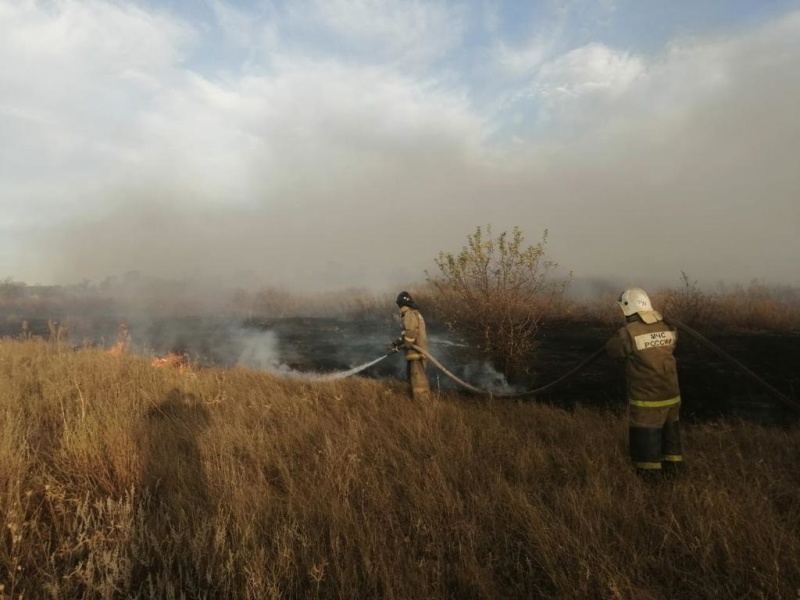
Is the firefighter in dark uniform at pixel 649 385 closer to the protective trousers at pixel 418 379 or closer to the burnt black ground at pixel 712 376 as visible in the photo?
the protective trousers at pixel 418 379

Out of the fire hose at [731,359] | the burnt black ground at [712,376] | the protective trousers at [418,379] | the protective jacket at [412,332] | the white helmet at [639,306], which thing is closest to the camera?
the white helmet at [639,306]

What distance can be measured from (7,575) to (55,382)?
16.6 ft

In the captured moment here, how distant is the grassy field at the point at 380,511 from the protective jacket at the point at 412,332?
1508 mm

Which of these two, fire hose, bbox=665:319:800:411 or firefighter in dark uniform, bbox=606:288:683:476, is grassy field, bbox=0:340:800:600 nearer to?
firefighter in dark uniform, bbox=606:288:683:476

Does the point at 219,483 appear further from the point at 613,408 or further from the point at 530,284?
the point at 530,284

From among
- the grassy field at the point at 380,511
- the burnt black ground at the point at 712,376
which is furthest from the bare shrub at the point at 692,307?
the grassy field at the point at 380,511

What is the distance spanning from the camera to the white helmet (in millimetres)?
3990

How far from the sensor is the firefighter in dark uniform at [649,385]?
3875mm

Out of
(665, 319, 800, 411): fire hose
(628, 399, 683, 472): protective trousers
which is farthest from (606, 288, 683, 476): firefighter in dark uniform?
(665, 319, 800, 411): fire hose

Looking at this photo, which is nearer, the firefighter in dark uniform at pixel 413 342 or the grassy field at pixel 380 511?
the grassy field at pixel 380 511

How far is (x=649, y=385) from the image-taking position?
12.7 feet

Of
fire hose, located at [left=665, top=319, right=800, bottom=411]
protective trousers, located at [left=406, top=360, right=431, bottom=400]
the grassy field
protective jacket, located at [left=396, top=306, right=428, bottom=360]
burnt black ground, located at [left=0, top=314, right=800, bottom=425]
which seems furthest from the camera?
burnt black ground, located at [left=0, top=314, right=800, bottom=425]

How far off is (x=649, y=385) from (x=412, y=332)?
3.72 m

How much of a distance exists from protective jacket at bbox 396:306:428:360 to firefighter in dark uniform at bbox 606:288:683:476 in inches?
136
